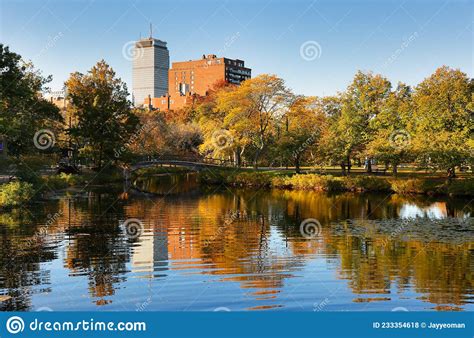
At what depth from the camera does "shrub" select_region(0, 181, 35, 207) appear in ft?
95.1

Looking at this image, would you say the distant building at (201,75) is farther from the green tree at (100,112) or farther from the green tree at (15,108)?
the green tree at (15,108)

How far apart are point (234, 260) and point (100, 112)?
3820 centimetres

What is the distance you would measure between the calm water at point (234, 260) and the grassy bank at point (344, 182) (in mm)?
11848

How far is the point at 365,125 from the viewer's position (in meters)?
50.6

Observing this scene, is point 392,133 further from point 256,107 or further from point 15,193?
point 15,193

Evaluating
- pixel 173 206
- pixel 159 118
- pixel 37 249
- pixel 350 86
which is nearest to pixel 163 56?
pixel 159 118

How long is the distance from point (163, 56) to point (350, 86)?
154 m

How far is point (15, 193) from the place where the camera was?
29.8 m

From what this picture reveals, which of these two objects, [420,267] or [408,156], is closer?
[420,267]

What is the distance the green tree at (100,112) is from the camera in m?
49.9

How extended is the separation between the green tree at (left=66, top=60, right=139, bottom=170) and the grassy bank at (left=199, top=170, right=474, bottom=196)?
38.7ft

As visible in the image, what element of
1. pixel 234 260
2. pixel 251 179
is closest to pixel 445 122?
pixel 251 179

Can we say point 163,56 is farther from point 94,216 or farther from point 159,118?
point 94,216

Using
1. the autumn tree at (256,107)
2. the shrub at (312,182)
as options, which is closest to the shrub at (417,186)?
the shrub at (312,182)
